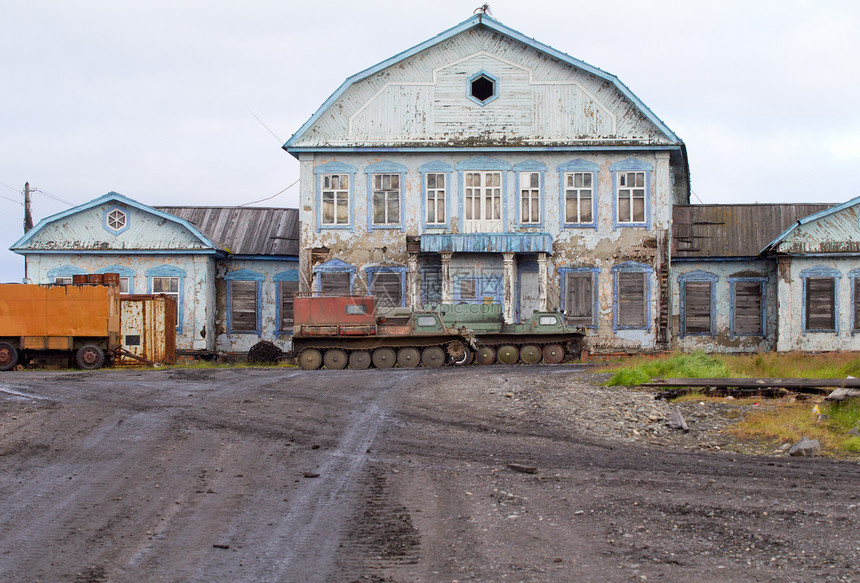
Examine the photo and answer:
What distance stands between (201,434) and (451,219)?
58.6 ft

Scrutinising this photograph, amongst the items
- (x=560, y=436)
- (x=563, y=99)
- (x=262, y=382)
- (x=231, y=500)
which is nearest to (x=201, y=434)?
(x=231, y=500)

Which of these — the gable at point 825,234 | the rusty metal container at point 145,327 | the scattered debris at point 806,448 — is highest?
the gable at point 825,234

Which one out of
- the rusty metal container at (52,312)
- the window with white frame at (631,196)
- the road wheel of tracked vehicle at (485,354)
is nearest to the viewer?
the road wheel of tracked vehicle at (485,354)

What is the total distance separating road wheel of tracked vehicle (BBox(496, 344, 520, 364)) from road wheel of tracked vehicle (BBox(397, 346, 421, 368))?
229 cm

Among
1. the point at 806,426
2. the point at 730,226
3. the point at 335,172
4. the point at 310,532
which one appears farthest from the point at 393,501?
the point at 730,226

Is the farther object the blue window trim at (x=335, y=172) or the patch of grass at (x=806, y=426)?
the blue window trim at (x=335, y=172)

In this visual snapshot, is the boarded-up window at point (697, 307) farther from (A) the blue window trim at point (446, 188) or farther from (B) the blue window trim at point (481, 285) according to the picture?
(A) the blue window trim at point (446, 188)

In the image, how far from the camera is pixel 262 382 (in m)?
19.2

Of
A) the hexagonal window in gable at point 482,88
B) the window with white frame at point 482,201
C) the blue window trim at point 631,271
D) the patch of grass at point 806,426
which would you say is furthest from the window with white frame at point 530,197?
the patch of grass at point 806,426

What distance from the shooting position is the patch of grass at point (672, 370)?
56.7 ft

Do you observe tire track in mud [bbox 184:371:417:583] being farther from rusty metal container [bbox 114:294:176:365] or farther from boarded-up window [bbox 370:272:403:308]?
boarded-up window [bbox 370:272:403:308]

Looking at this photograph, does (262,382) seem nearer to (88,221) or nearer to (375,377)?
(375,377)

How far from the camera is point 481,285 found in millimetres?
29297

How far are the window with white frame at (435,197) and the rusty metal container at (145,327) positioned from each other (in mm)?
8789
